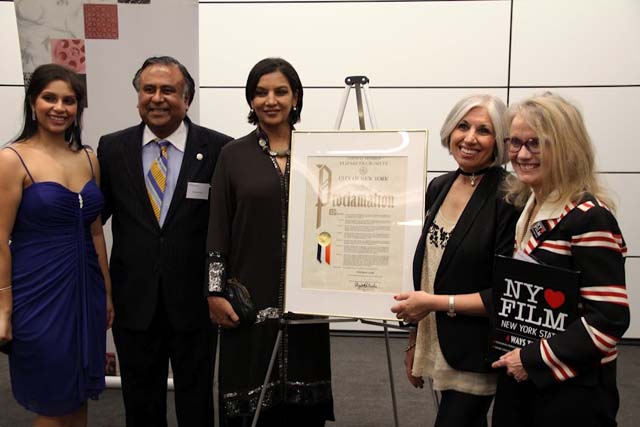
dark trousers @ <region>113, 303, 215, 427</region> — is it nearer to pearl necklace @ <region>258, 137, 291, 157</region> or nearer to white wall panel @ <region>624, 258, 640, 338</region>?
pearl necklace @ <region>258, 137, 291, 157</region>

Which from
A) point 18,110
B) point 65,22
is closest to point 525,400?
point 65,22

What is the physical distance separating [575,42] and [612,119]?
66 centimetres

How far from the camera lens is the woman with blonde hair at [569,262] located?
1.25m

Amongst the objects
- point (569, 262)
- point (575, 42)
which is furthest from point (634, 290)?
point (569, 262)

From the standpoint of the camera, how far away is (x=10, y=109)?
13.9ft

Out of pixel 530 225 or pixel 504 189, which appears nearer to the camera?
pixel 530 225

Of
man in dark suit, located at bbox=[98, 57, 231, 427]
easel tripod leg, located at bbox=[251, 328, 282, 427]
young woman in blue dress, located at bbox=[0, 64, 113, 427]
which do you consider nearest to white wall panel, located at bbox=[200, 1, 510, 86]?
man in dark suit, located at bbox=[98, 57, 231, 427]

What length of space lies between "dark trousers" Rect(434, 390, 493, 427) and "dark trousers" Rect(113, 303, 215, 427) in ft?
3.51

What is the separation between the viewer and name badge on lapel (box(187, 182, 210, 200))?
2.11 m

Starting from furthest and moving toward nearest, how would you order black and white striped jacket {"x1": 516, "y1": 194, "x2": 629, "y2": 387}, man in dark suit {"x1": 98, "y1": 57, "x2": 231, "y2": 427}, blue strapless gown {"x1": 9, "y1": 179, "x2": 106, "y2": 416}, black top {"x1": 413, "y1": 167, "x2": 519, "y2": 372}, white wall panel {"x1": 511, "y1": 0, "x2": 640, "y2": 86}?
white wall panel {"x1": 511, "y1": 0, "x2": 640, "y2": 86}, man in dark suit {"x1": 98, "y1": 57, "x2": 231, "y2": 427}, blue strapless gown {"x1": 9, "y1": 179, "x2": 106, "y2": 416}, black top {"x1": 413, "y1": 167, "x2": 519, "y2": 372}, black and white striped jacket {"x1": 516, "y1": 194, "x2": 629, "y2": 387}

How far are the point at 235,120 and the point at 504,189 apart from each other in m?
2.95

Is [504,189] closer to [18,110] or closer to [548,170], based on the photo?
[548,170]

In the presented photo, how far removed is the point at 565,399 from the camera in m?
1.31

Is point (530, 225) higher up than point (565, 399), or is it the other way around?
point (530, 225)
